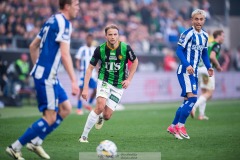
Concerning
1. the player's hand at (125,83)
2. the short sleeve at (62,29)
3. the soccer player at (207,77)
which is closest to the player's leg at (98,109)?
the player's hand at (125,83)

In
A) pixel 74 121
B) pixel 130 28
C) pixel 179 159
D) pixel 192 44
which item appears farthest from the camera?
pixel 130 28

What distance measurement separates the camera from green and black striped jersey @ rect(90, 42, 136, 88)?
11898 mm

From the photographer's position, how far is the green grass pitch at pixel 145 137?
10109 mm

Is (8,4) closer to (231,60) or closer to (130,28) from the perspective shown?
(130,28)

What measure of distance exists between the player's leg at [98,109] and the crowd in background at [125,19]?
13599 millimetres

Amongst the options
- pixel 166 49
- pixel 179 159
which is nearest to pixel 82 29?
pixel 166 49

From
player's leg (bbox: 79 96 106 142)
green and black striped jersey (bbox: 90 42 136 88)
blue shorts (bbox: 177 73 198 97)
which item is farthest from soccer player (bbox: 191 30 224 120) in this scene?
player's leg (bbox: 79 96 106 142)

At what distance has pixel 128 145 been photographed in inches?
438

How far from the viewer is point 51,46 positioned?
904 centimetres

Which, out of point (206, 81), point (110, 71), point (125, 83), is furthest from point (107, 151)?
point (206, 81)

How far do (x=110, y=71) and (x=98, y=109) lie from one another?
2.76ft

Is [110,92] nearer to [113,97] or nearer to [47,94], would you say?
[113,97]

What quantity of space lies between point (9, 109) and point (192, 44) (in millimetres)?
11022

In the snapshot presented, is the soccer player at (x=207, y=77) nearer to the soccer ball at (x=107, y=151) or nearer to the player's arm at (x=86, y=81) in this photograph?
the player's arm at (x=86, y=81)
